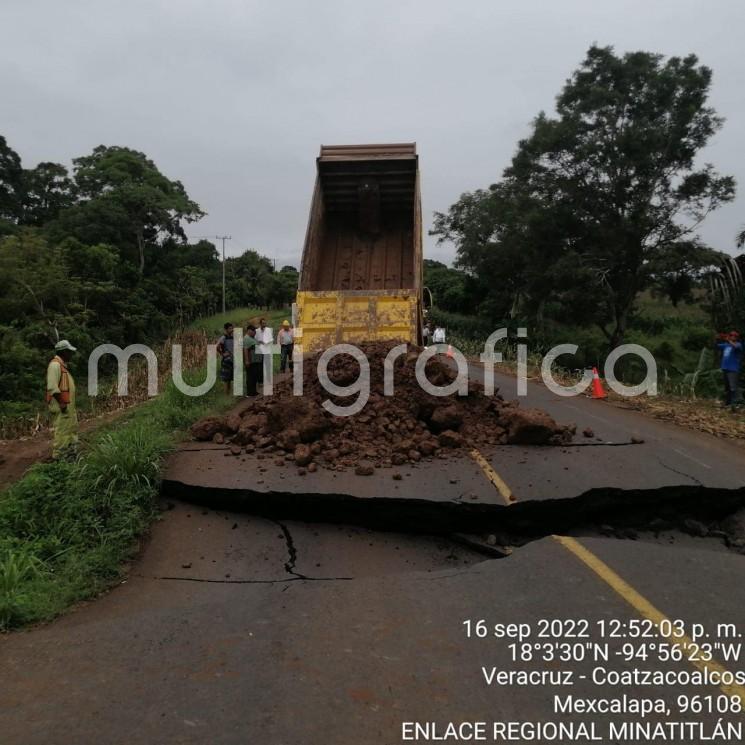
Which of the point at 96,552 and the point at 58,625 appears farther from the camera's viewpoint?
the point at 96,552

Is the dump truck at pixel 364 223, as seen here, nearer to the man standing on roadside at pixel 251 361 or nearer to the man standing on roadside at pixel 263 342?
the man standing on roadside at pixel 263 342

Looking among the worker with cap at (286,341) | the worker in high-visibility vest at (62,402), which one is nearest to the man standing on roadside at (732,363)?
the worker with cap at (286,341)

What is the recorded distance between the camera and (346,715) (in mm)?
2240

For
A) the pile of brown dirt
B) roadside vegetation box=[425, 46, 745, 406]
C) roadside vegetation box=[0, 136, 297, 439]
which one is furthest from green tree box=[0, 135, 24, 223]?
the pile of brown dirt

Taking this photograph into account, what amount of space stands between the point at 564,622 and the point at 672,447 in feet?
12.0

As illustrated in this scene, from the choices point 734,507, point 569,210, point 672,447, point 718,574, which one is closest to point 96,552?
point 718,574

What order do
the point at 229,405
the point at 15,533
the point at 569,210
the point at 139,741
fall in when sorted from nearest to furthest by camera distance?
the point at 139,741
the point at 15,533
the point at 229,405
the point at 569,210

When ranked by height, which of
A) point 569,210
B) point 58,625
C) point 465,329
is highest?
point 569,210

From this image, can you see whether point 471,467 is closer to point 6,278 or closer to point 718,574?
point 718,574

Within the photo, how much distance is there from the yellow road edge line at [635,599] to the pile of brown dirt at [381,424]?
181 centimetres

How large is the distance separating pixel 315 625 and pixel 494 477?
2.25 meters

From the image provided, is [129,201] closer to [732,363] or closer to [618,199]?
[618,199]

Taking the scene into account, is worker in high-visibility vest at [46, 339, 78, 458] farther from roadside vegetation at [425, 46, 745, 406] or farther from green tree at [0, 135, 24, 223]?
green tree at [0, 135, 24, 223]

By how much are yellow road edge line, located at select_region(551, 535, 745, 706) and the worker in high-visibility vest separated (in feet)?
15.6
